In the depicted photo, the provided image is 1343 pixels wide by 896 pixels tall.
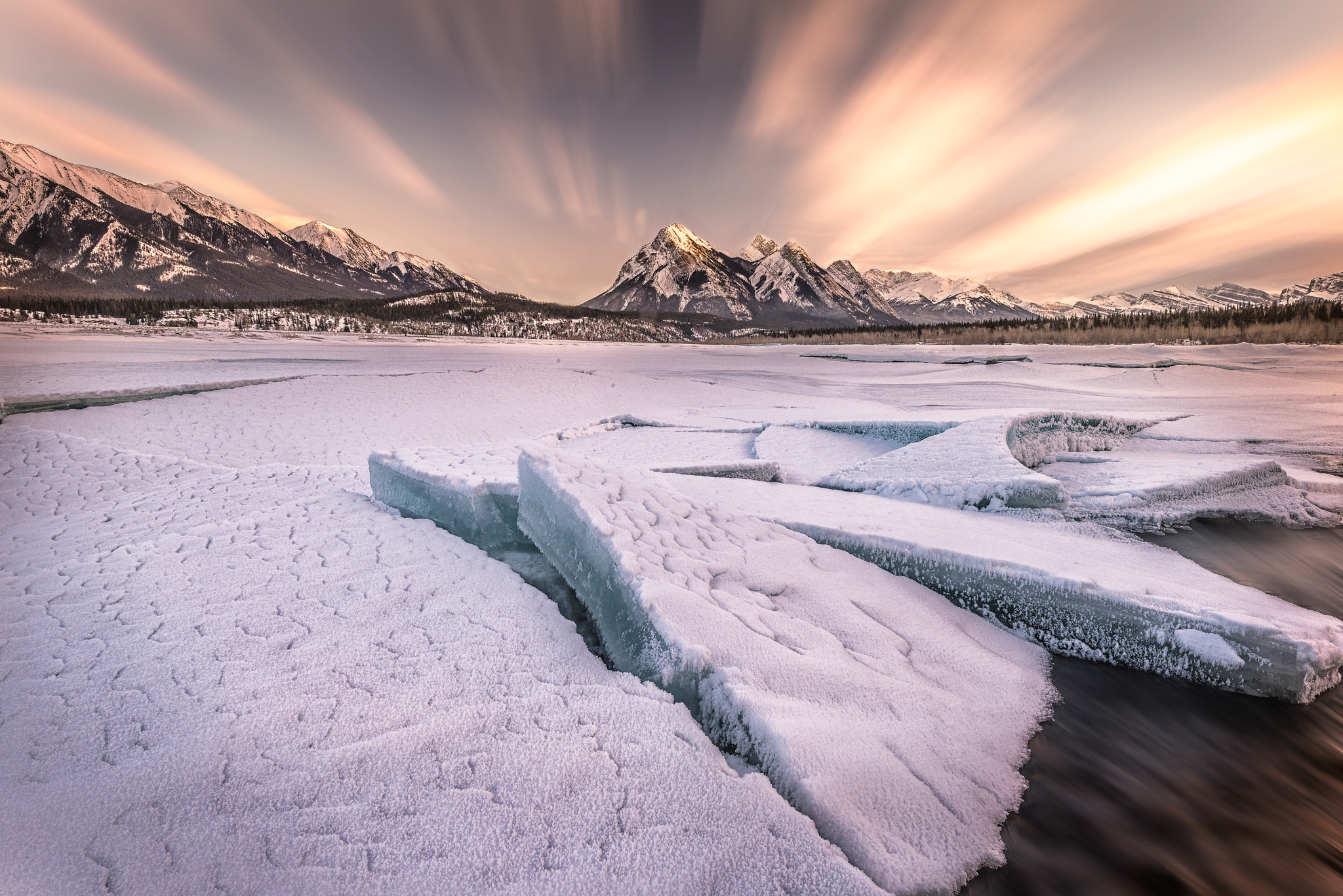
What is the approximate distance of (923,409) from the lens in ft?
29.2

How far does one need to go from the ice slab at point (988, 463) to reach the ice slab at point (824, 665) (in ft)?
4.77

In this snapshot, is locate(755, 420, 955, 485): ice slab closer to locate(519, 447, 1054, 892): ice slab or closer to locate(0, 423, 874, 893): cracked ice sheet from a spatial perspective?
locate(519, 447, 1054, 892): ice slab

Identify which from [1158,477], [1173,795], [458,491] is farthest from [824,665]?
[1158,477]

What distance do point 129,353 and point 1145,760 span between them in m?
21.6

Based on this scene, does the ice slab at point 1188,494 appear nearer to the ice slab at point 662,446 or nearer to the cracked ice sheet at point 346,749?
the ice slab at point 662,446

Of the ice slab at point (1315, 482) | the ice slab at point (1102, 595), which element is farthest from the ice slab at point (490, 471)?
the ice slab at point (1315, 482)

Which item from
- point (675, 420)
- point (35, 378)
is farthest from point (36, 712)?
point (35, 378)

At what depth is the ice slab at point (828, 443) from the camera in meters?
5.31

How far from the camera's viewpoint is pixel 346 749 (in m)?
1.62

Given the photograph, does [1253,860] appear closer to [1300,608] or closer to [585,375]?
[1300,608]

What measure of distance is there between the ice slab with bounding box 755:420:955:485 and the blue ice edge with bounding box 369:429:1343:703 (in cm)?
136

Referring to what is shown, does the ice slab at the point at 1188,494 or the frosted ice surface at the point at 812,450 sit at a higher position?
the ice slab at the point at 1188,494

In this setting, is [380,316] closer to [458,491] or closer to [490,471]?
[490,471]

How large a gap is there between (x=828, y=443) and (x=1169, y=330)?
65.5 feet
